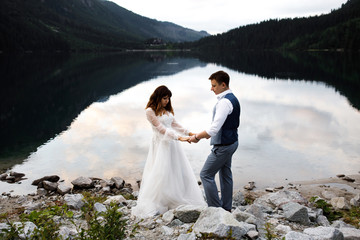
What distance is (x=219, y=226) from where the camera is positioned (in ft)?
20.5

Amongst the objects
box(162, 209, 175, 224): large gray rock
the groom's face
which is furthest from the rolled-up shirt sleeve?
box(162, 209, 175, 224): large gray rock

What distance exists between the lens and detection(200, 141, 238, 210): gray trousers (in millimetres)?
7988

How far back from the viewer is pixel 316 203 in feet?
32.8

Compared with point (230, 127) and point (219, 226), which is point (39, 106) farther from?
point (219, 226)

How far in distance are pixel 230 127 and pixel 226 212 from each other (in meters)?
2.02

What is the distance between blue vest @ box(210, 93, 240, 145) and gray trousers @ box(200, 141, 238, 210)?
0.61 feet

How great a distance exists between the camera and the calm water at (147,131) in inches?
614

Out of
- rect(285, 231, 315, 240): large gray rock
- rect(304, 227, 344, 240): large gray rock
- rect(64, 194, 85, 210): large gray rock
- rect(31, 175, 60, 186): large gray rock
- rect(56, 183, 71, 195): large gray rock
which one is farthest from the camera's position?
rect(31, 175, 60, 186): large gray rock

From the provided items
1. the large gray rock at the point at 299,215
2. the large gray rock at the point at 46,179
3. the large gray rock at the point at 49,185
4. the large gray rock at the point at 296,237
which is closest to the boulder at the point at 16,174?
the large gray rock at the point at 46,179

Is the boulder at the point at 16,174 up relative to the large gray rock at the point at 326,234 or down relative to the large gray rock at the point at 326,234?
down

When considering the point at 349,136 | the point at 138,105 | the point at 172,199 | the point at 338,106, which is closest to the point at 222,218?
the point at 172,199

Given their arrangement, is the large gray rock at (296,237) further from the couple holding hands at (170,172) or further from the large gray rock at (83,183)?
the large gray rock at (83,183)

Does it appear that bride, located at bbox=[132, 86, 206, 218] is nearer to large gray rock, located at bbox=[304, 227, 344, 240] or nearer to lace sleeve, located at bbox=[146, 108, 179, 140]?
lace sleeve, located at bbox=[146, 108, 179, 140]

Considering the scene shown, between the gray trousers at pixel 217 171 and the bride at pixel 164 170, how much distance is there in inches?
32.6
